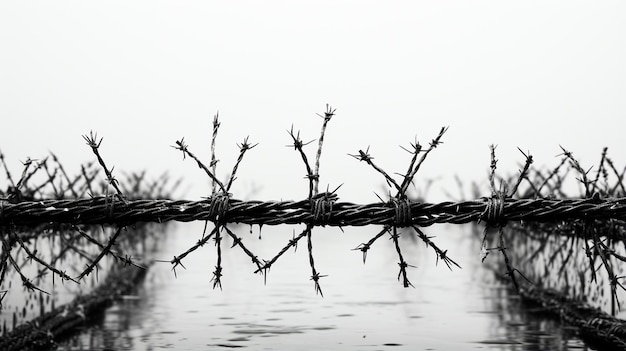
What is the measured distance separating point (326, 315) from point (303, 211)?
26.9ft

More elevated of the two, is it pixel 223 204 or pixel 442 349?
pixel 223 204

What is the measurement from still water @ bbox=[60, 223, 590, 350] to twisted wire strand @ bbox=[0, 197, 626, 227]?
15.7 feet

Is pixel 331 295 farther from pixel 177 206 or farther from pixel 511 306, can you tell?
pixel 177 206

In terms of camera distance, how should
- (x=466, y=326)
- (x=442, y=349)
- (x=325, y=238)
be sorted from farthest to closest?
(x=325, y=238), (x=466, y=326), (x=442, y=349)

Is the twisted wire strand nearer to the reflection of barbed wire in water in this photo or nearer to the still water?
the reflection of barbed wire in water

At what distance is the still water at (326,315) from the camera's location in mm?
11281

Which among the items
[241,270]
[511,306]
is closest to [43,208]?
[511,306]

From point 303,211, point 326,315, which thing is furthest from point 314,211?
point 326,315

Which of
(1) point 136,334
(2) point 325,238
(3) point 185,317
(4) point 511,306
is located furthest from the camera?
(2) point 325,238

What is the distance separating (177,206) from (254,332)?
6.20 metres

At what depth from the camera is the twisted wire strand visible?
6.05 m

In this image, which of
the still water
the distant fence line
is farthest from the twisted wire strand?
the still water

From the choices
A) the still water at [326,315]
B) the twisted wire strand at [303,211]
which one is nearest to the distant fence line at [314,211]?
the twisted wire strand at [303,211]

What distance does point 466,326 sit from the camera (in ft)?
42.4
